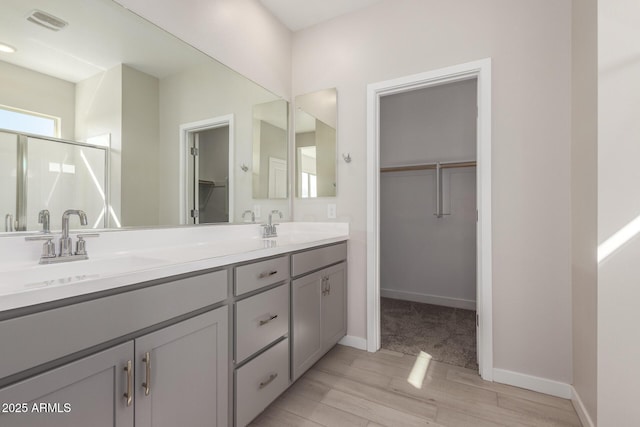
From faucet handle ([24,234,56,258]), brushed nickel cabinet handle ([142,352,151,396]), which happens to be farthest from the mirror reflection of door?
brushed nickel cabinet handle ([142,352,151,396])

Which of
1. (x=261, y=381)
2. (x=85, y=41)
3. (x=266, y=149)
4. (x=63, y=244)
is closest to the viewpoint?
(x=63, y=244)

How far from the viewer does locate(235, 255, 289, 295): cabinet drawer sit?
131cm

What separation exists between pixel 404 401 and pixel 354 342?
27.7 inches

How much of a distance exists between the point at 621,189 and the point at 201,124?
86.4 inches

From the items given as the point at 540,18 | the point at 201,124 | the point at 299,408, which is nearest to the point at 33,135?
the point at 201,124

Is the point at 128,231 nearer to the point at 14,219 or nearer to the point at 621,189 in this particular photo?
the point at 14,219

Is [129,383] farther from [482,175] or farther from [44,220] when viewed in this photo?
[482,175]

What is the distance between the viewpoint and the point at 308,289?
1818 millimetres

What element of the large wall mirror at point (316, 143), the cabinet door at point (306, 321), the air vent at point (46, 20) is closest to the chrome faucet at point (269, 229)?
the large wall mirror at point (316, 143)

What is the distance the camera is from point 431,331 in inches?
104

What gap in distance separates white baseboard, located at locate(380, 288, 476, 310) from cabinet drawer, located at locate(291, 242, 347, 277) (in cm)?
164

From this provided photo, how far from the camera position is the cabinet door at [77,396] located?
688mm

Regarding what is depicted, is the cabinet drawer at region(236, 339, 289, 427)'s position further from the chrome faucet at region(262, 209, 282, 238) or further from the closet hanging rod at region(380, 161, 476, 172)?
the closet hanging rod at region(380, 161, 476, 172)

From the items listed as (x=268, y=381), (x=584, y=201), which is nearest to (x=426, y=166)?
(x=584, y=201)
